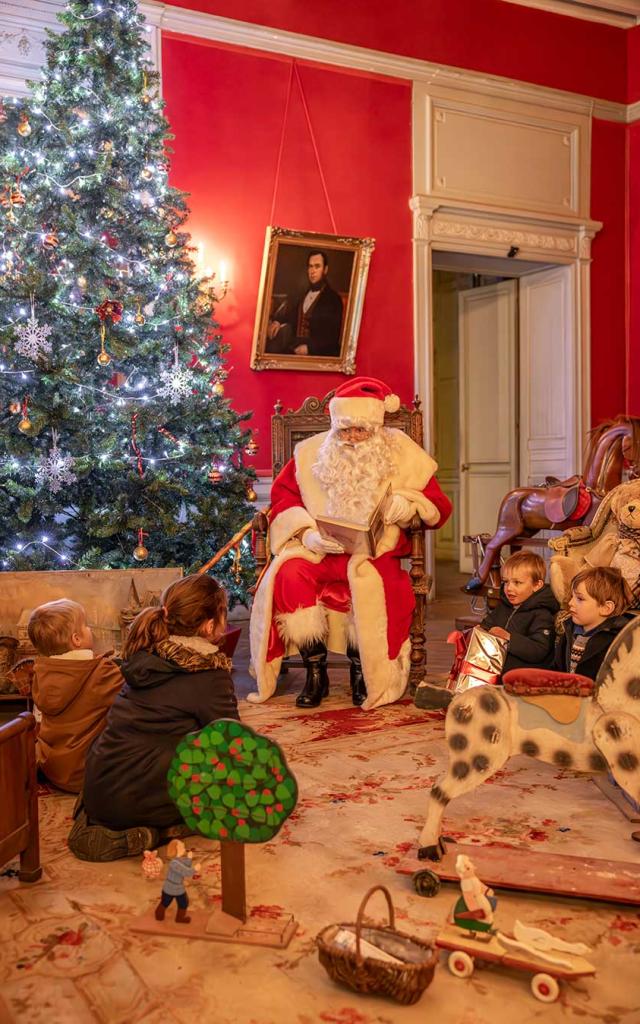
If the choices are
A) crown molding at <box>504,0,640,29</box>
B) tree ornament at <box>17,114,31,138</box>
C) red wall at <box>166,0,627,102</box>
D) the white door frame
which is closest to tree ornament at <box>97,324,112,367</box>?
tree ornament at <box>17,114,31,138</box>

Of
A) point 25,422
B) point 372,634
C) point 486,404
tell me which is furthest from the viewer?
point 486,404

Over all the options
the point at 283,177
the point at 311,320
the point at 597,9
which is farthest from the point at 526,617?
the point at 597,9

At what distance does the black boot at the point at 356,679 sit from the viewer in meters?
4.91

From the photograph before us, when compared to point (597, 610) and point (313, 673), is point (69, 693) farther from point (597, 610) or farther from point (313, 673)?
point (597, 610)

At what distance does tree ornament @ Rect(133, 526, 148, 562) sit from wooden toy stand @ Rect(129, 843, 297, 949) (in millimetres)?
3219

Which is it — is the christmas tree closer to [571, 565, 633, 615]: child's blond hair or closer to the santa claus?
the santa claus

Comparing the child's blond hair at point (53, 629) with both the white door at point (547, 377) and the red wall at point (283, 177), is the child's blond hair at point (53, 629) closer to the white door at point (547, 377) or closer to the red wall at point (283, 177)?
the red wall at point (283, 177)

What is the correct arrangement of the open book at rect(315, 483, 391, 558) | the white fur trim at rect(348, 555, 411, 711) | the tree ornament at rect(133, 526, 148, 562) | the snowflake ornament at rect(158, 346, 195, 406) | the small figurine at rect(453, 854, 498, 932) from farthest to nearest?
the snowflake ornament at rect(158, 346, 195, 406) < the tree ornament at rect(133, 526, 148, 562) < the open book at rect(315, 483, 391, 558) < the white fur trim at rect(348, 555, 411, 711) < the small figurine at rect(453, 854, 498, 932)

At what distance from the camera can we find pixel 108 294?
5508mm

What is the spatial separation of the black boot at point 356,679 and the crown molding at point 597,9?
6465 millimetres

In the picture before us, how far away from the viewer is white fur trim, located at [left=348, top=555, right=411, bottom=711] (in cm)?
476

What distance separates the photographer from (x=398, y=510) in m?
5.00

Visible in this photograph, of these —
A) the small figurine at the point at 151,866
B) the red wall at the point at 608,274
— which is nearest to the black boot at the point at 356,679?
the small figurine at the point at 151,866

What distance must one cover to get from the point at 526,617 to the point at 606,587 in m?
0.60
